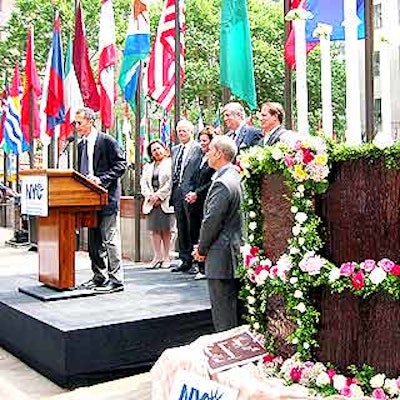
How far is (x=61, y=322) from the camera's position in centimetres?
496

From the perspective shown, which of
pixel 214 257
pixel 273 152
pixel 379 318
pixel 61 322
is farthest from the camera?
pixel 61 322

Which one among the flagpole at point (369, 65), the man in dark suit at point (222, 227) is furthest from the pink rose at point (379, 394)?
the flagpole at point (369, 65)

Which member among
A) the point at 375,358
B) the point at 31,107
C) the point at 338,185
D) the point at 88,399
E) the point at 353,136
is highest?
the point at 31,107

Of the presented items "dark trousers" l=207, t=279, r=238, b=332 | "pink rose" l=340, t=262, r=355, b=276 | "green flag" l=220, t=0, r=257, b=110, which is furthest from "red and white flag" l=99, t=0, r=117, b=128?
"pink rose" l=340, t=262, r=355, b=276

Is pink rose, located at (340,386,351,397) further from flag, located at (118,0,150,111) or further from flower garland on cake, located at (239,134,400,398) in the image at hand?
flag, located at (118,0,150,111)

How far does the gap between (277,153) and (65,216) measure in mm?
3179

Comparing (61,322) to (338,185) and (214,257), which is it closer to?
(214,257)

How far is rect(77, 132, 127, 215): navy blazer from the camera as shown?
239 inches

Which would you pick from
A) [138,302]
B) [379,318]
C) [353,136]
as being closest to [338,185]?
[353,136]

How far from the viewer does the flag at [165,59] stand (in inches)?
360

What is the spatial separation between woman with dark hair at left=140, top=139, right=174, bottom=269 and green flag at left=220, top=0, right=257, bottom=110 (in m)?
1.44

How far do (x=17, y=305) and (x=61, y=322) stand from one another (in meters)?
0.92

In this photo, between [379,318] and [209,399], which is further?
[209,399]

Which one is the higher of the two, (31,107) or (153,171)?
(31,107)
